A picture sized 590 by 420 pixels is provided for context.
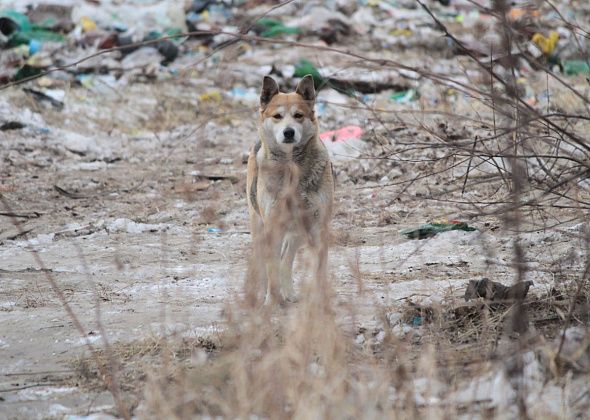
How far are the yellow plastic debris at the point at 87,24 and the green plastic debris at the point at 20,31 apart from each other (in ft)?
1.43

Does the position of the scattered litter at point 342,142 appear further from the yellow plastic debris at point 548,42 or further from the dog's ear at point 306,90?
the yellow plastic debris at point 548,42

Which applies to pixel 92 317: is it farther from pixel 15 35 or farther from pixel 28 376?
pixel 15 35

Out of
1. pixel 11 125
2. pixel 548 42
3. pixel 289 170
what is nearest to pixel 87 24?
pixel 11 125

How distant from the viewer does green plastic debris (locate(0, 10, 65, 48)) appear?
591 inches

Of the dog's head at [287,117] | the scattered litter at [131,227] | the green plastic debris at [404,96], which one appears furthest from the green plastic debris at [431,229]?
the green plastic debris at [404,96]

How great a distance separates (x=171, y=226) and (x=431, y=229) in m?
2.47

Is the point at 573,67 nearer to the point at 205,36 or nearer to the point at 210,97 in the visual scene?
the point at 210,97

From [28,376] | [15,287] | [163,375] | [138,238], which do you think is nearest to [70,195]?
[138,238]

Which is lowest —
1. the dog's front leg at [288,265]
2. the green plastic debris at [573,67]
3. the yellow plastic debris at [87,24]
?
the dog's front leg at [288,265]

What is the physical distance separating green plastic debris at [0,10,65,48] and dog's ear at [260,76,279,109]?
9.54 m

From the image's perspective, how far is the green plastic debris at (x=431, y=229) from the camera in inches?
291

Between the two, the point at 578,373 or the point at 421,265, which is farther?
the point at 421,265

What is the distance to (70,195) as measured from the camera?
9.84 metres

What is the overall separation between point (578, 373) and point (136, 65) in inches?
486
